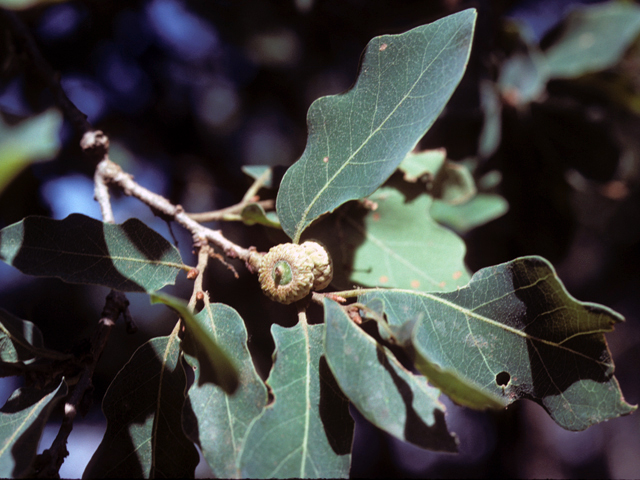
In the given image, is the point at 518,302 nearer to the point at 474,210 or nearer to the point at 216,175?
the point at 474,210

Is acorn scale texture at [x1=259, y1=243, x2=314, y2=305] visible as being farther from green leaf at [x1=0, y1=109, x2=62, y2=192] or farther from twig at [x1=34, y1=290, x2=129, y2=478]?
green leaf at [x1=0, y1=109, x2=62, y2=192]

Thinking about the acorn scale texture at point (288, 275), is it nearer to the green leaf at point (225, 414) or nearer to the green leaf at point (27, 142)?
the green leaf at point (225, 414)

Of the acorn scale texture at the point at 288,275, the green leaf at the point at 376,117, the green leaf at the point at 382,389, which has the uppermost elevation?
the green leaf at the point at 376,117

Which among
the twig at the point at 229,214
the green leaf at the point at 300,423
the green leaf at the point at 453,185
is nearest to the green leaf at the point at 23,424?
the green leaf at the point at 300,423

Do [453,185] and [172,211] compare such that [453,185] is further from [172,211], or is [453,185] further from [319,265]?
[172,211]

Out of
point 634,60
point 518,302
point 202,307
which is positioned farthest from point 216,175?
point 634,60

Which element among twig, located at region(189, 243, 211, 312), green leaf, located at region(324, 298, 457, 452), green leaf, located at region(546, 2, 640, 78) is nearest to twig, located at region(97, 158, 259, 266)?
twig, located at region(189, 243, 211, 312)

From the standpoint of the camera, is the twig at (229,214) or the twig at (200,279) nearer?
the twig at (200,279)
